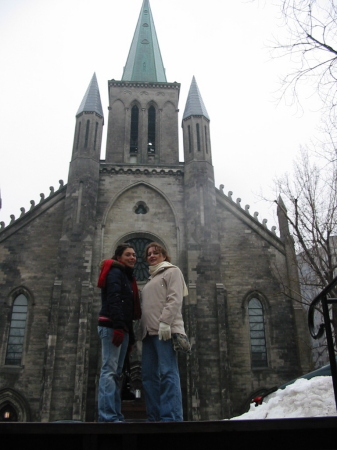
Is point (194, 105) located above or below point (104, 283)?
above

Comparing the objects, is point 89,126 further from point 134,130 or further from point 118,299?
point 118,299

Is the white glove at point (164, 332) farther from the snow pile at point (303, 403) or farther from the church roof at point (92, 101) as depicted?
the church roof at point (92, 101)

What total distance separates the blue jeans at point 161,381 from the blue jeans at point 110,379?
0.98ft

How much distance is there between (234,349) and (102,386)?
46.8 ft

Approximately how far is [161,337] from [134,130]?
22.1 metres

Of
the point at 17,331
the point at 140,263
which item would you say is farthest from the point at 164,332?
the point at 140,263

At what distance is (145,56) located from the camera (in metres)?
30.0

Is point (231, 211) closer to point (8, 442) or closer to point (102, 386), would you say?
point (102, 386)

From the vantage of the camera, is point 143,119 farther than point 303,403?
Yes

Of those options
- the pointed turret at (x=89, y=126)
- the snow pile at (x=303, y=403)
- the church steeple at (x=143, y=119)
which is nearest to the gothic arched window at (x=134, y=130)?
the church steeple at (x=143, y=119)

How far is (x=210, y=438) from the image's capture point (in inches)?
133

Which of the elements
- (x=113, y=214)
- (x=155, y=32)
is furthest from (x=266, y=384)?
(x=155, y=32)

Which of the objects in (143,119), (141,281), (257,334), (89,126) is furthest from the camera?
(143,119)

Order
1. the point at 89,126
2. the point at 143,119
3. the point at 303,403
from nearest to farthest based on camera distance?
the point at 303,403
the point at 89,126
the point at 143,119
